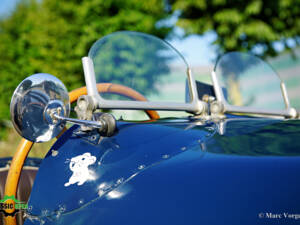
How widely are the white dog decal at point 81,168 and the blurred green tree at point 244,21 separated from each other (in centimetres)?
837

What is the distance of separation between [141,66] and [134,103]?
1.18 ft

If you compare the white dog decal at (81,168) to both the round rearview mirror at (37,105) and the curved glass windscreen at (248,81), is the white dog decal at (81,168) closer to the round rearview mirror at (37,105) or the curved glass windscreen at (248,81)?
the round rearview mirror at (37,105)

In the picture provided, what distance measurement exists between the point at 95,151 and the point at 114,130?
0.30 ft

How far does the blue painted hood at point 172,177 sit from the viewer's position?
0.84 meters

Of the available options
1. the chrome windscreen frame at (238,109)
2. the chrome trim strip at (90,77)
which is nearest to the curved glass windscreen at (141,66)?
the chrome trim strip at (90,77)

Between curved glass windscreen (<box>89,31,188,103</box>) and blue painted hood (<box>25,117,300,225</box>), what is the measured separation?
1.16 feet

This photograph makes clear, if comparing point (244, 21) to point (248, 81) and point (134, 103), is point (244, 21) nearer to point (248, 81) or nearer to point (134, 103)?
point (248, 81)

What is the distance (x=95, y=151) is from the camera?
1.08 metres

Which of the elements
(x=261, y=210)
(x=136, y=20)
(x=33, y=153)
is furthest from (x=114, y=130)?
(x=136, y=20)

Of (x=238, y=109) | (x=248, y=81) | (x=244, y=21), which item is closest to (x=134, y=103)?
(x=238, y=109)

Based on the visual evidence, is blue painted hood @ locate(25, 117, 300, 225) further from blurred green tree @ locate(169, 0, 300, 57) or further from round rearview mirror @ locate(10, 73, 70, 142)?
blurred green tree @ locate(169, 0, 300, 57)

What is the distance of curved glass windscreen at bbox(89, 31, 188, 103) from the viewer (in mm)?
1487

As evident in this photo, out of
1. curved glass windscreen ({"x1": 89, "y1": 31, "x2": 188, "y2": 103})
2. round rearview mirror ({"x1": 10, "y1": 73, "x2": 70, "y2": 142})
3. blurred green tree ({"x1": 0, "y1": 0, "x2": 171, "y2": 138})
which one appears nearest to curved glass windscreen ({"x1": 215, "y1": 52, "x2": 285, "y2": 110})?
curved glass windscreen ({"x1": 89, "y1": 31, "x2": 188, "y2": 103})

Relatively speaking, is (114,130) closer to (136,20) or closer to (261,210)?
(261,210)
